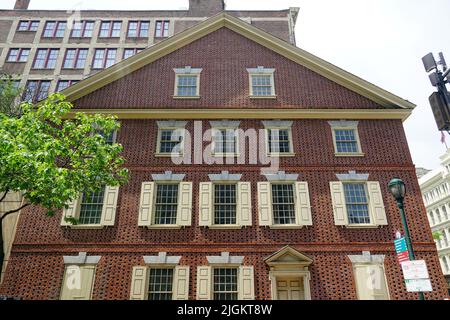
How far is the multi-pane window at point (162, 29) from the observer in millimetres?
34153

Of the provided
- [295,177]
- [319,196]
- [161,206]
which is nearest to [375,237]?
[319,196]

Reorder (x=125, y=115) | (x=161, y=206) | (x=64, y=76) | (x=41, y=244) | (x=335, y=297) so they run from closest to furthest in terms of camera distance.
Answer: (x=335, y=297) → (x=41, y=244) → (x=161, y=206) → (x=125, y=115) → (x=64, y=76)

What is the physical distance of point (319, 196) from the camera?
551 inches

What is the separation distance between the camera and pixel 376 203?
45.3 ft

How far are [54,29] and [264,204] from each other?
32.4 metres

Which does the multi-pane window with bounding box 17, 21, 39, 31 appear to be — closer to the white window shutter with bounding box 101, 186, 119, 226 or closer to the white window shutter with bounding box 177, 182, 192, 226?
the white window shutter with bounding box 101, 186, 119, 226

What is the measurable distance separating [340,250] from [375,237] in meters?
1.62

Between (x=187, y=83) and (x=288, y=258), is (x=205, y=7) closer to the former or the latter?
(x=187, y=83)

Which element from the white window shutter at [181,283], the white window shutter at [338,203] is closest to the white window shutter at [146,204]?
the white window shutter at [181,283]

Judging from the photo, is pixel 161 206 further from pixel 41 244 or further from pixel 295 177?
pixel 295 177

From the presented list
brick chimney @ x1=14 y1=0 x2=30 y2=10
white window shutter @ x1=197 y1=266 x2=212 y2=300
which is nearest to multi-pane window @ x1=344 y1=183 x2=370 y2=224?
white window shutter @ x1=197 y1=266 x2=212 y2=300

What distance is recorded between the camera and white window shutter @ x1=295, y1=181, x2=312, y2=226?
13.4 meters

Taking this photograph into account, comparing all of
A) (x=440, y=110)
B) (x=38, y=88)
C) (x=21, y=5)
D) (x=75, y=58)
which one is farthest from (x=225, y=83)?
(x=21, y=5)
